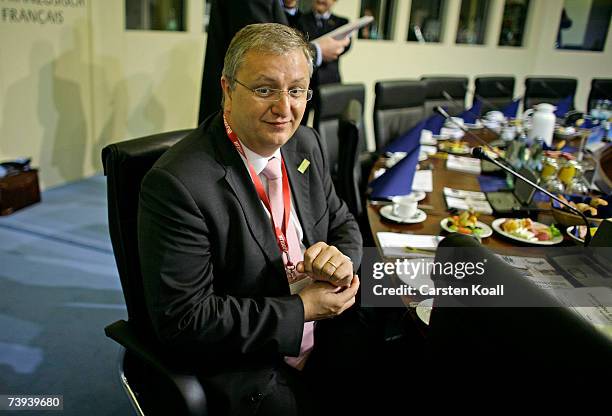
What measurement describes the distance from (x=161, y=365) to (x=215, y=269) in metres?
0.23

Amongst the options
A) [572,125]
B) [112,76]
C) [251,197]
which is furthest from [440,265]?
[112,76]

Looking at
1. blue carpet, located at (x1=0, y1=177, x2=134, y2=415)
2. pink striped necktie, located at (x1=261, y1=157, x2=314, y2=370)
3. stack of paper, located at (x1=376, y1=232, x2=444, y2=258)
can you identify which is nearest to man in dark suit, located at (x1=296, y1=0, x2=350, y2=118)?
blue carpet, located at (x1=0, y1=177, x2=134, y2=415)

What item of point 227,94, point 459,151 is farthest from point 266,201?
point 459,151

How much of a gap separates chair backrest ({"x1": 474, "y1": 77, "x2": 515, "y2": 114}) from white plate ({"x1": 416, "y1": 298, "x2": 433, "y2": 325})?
12.6ft

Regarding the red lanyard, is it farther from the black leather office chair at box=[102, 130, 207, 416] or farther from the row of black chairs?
the row of black chairs

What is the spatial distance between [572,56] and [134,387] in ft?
23.6

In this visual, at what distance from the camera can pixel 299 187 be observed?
1.33 meters

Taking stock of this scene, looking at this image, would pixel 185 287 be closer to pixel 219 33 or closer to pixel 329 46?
pixel 219 33

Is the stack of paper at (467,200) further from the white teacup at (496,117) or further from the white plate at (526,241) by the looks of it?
the white teacup at (496,117)

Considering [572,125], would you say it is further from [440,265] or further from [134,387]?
[134,387]

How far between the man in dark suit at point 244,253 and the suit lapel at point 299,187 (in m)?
0.04

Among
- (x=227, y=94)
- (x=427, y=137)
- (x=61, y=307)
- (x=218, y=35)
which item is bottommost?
(x=61, y=307)

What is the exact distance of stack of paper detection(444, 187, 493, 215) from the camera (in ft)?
5.99

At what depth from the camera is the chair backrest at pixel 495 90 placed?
4.61 m
